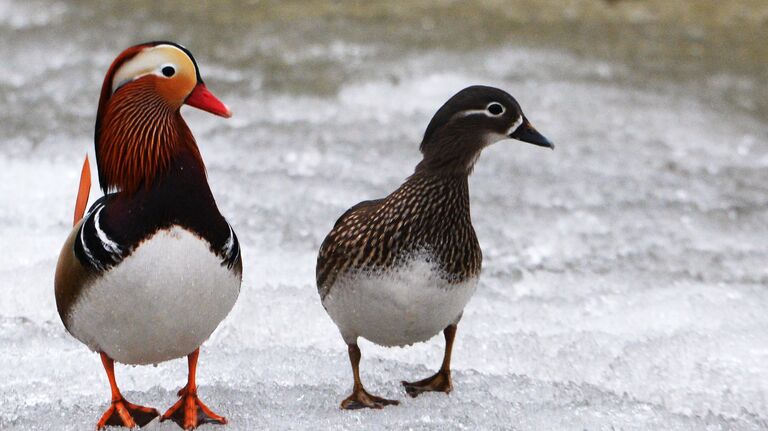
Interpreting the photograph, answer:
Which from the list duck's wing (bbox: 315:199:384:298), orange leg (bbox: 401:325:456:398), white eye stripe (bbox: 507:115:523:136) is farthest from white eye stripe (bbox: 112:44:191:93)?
orange leg (bbox: 401:325:456:398)

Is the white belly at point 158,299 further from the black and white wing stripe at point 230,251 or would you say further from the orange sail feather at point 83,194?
the orange sail feather at point 83,194

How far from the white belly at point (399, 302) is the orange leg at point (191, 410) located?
0.56 meters

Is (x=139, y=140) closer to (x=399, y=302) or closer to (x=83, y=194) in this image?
(x=83, y=194)

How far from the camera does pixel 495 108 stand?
373 centimetres

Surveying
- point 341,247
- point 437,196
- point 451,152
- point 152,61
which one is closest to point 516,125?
point 451,152

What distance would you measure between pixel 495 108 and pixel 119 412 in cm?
172

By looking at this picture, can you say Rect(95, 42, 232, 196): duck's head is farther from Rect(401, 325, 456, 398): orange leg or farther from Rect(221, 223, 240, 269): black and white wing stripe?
Rect(401, 325, 456, 398): orange leg

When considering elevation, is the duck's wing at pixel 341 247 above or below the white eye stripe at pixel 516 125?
below

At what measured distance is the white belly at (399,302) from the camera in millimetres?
3602

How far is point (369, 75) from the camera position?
28.0 feet

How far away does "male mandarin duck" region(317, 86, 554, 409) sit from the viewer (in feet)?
11.9

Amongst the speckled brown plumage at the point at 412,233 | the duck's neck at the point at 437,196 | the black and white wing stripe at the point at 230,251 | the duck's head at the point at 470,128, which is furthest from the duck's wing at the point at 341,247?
the black and white wing stripe at the point at 230,251

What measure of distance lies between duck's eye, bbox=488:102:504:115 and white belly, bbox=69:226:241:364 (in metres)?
1.09

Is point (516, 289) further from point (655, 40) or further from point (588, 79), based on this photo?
point (655, 40)
